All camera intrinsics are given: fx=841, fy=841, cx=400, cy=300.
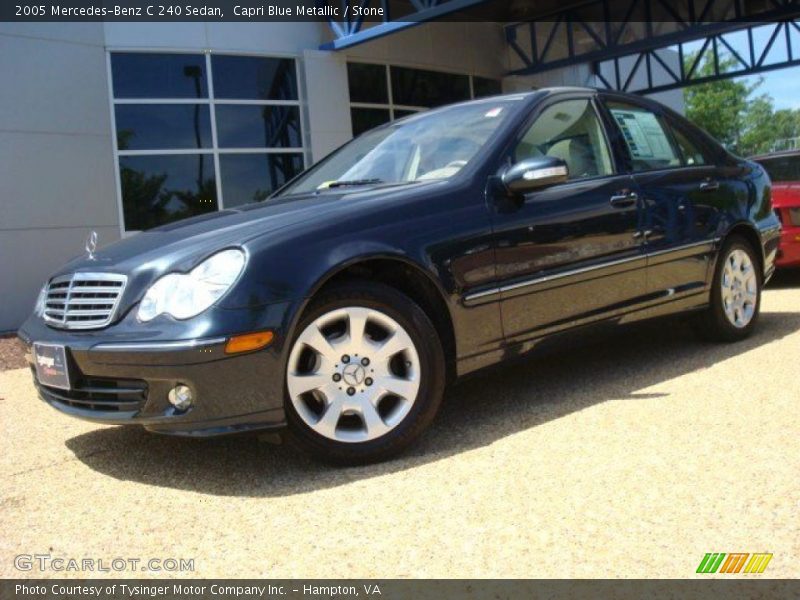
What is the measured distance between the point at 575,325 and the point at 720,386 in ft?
2.65

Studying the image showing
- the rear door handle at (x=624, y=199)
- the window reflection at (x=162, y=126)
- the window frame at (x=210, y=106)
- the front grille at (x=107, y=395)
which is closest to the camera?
the front grille at (x=107, y=395)

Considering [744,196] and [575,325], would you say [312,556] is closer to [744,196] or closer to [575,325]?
[575,325]

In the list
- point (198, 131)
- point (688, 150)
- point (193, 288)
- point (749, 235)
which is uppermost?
point (198, 131)

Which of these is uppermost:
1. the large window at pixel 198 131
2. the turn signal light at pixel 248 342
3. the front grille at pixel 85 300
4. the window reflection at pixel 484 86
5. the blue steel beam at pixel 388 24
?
the blue steel beam at pixel 388 24

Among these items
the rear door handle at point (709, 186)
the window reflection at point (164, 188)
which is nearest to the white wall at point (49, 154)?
the window reflection at point (164, 188)

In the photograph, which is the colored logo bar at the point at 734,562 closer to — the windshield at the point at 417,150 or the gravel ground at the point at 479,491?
the gravel ground at the point at 479,491

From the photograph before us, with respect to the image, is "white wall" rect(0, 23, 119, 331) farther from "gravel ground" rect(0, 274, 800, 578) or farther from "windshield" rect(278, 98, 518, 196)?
"windshield" rect(278, 98, 518, 196)

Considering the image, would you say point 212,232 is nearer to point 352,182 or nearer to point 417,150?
point 352,182

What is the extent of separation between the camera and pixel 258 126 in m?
12.1

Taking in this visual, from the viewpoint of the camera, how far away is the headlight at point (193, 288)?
3104 mm

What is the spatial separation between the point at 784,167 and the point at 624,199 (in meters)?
5.20

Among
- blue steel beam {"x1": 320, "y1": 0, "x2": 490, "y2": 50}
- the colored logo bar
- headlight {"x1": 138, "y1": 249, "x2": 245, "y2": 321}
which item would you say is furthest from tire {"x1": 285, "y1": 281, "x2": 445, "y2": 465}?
blue steel beam {"x1": 320, "y1": 0, "x2": 490, "y2": 50}

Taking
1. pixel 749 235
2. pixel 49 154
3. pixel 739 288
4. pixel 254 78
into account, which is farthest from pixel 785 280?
pixel 49 154
